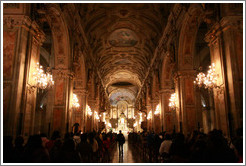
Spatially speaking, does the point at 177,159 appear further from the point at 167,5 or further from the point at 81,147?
the point at 167,5

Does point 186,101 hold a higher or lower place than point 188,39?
lower

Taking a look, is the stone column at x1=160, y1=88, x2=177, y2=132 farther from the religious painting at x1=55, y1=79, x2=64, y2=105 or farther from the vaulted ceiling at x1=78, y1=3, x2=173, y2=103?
the religious painting at x1=55, y1=79, x2=64, y2=105

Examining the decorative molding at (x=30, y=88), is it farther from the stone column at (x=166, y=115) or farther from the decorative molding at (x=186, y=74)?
the stone column at (x=166, y=115)

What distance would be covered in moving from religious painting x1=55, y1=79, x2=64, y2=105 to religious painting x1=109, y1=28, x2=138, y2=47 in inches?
440

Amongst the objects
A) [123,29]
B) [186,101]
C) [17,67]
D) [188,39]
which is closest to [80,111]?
[186,101]

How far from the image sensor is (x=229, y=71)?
23.7 feet

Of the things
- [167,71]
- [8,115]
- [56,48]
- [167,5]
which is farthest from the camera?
[167,71]

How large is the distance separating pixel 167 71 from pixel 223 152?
48.3 ft

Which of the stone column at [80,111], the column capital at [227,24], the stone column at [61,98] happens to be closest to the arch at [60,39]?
the stone column at [61,98]

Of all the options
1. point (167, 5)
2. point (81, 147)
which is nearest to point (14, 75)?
point (81, 147)

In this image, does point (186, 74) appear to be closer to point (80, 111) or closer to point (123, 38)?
point (80, 111)

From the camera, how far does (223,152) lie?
3561mm

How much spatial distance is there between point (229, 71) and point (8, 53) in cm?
761

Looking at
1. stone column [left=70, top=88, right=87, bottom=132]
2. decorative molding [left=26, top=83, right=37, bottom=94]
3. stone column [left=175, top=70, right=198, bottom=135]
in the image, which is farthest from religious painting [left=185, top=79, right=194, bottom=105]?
stone column [left=70, top=88, right=87, bottom=132]
